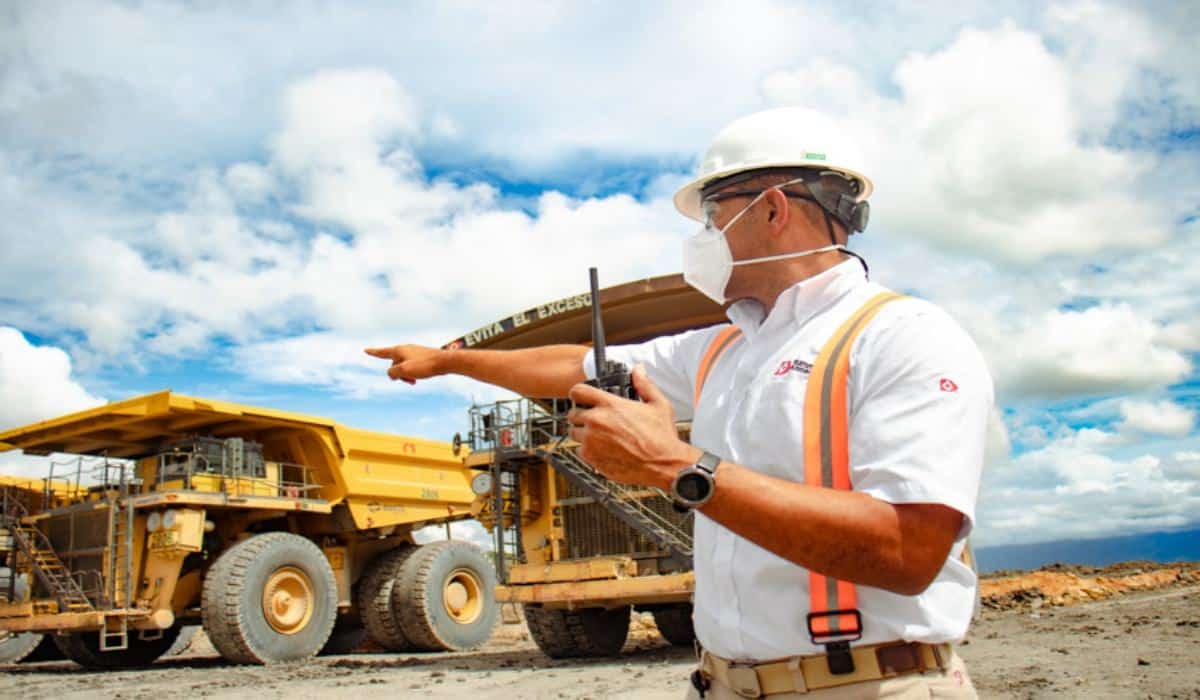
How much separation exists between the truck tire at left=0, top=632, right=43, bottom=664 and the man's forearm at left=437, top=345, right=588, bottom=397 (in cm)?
1420

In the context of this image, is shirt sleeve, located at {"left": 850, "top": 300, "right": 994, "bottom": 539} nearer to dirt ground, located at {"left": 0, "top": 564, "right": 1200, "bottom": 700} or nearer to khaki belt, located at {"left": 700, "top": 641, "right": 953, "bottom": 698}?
khaki belt, located at {"left": 700, "top": 641, "right": 953, "bottom": 698}

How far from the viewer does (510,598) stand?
34.4 ft

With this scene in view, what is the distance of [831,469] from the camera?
75.4 inches

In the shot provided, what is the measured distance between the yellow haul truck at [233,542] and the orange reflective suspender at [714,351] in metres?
9.74

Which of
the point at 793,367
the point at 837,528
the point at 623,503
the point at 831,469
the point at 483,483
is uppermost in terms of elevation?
the point at 483,483

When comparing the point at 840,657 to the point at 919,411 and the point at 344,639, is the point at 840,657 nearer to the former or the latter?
the point at 919,411

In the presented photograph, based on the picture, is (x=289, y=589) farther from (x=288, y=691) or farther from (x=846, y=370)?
(x=846, y=370)

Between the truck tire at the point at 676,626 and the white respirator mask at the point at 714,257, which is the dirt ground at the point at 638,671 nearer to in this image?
the truck tire at the point at 676,626

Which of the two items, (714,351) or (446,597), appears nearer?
(714,351)

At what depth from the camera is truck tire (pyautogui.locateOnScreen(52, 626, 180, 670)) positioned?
12672 millimetres

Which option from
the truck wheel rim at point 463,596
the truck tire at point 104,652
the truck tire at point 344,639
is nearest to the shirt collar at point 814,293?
the truck wheel rim at point 463,596

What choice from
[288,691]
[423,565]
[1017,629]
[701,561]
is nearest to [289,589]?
[423,565]

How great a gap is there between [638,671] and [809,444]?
298 inches

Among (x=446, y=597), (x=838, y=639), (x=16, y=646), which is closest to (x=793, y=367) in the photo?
(x=838, y=639)
